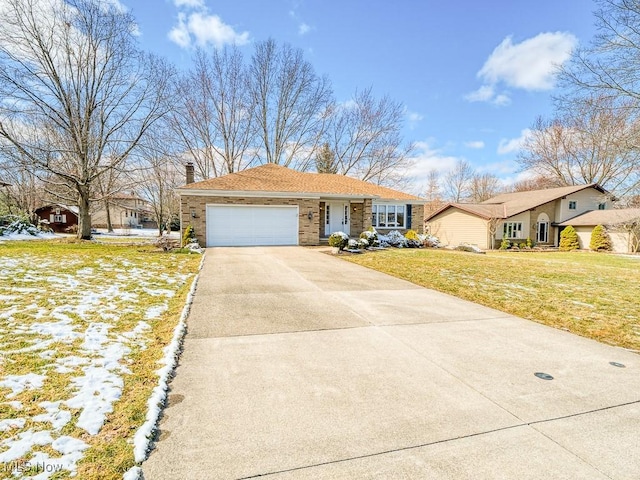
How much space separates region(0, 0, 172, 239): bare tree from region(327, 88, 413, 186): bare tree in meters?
17.1

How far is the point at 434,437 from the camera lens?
2379mm

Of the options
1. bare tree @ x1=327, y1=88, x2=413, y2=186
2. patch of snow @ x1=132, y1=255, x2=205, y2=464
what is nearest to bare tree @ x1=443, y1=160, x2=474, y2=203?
bare tree @ x1=327, y1=88, x2=413, y2=186

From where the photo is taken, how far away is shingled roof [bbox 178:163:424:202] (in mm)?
15742

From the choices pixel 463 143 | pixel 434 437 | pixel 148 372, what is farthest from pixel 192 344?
pixel 463 143

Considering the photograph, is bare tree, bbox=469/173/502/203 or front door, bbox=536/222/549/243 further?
bare tree, bbox=469/173/502/203

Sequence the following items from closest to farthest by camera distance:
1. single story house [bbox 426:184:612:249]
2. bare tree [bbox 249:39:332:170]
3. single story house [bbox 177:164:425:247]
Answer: single story house [bbox 177:164:425:247] < single story house [bbox 426:184:612:249] < bare tree [bbox 249:39:332:170]

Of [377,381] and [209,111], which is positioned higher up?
[209,111]

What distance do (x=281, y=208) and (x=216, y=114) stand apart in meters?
14.7

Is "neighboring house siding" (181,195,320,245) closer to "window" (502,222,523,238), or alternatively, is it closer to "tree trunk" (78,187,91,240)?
"tree trunk" (78,187,91,240)

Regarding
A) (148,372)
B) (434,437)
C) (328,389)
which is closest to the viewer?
(434,437)

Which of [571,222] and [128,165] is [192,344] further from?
[571,222]

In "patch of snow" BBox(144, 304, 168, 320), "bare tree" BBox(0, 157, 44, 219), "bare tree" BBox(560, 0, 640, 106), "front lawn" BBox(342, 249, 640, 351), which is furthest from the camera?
"bare tree" BBox(0, 157, 44, 219)

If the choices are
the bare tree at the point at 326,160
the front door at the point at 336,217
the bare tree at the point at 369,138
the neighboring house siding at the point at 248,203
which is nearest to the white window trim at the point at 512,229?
the bare tree at the point at 369,138

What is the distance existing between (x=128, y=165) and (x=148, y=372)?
1900cm
